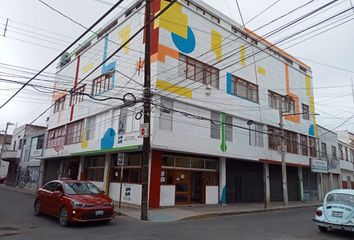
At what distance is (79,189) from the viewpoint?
12148mm

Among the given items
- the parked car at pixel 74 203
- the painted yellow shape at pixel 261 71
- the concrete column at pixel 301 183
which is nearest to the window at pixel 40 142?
the parked car at pixel 74 203

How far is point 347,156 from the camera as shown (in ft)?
138

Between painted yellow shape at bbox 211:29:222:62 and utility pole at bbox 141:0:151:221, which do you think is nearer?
utility pole at bbox 141:0:151:221

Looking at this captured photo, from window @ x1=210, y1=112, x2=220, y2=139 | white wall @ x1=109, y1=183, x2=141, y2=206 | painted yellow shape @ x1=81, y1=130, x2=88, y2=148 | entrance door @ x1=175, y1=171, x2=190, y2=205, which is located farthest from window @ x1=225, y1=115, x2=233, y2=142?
painted yellow shape @ x1=81, y1=130, x2=88, y2=148

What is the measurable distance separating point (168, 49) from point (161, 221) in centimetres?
1064

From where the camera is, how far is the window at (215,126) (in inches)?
831

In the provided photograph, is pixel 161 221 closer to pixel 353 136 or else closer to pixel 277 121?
pixel 277 121

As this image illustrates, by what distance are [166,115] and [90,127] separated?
875 cm

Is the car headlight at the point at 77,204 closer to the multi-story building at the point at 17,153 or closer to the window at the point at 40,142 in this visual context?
the window at the point at 40,142

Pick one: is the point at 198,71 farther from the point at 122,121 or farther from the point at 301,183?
the point at 301,183

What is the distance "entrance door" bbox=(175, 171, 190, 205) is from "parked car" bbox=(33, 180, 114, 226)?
7561 millimetres

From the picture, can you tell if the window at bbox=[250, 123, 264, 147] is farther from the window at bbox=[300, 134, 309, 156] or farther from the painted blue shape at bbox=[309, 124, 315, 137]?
the painted blue shape at bbox=[309, 124, 315, 137]

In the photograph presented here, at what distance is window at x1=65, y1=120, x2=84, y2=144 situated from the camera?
26003 millimetres

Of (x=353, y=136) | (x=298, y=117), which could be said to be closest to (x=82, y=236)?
(x=298, y=117)
